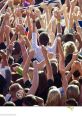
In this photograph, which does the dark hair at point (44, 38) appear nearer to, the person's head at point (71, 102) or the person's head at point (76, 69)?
the person's head at point (76, 69)

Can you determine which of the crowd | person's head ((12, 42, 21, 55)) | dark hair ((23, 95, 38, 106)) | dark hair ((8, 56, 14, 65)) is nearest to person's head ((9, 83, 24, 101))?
the crowd

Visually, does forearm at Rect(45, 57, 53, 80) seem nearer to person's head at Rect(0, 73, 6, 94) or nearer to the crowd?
the crowd

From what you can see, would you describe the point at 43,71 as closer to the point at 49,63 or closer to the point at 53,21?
the point at 49,63

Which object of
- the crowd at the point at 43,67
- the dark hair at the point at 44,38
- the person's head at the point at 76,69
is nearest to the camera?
the crowd at the point at 43,67

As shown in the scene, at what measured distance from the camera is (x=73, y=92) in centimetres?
246

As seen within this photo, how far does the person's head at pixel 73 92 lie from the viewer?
8.06 ft

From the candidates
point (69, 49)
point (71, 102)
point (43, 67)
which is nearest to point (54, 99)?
point (71, 102)

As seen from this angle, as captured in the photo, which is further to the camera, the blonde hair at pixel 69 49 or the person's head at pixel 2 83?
the blonde hair at pixel 69 49

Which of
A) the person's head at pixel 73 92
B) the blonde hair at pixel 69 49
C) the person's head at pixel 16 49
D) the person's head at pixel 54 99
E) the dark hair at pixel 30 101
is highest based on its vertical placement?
the dark hair at pixel 30 101

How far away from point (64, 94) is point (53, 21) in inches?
72.2

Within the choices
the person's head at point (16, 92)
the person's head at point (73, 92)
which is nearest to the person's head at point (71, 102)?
the person's head at point (73, 92)
